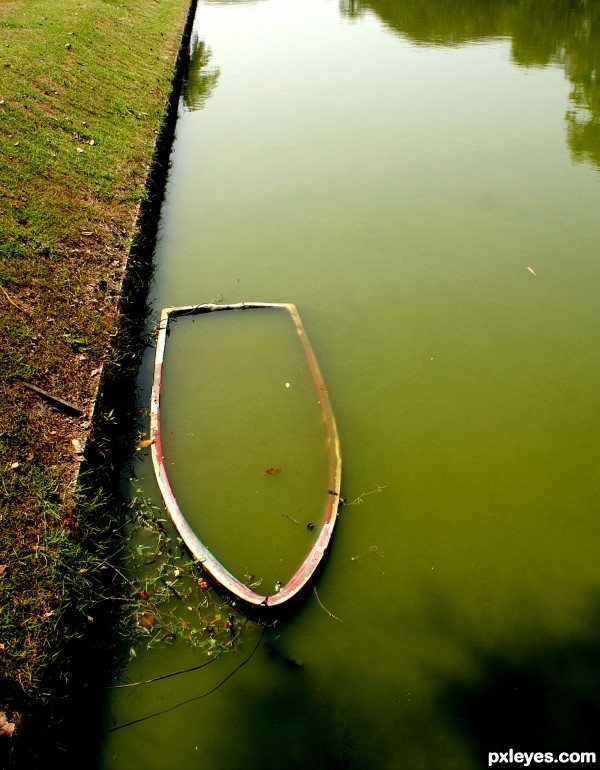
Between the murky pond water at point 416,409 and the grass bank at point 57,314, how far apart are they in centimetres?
51

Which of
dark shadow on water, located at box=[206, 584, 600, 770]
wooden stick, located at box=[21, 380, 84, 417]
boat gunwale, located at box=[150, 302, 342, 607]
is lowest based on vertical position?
dark shadow on water, located at box=[206, 584, 600, 770]

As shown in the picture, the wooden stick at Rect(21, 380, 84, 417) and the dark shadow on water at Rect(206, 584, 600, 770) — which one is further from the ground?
the wooden stick at Rect(21, 380, 84, 417)

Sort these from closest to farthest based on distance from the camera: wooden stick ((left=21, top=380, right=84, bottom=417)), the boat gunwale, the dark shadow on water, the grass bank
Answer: the dark shadow on water
the grass bank
the boat gunwale
wooden stick ((left=21, top=380, right=84, bottom=417))

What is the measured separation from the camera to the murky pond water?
10.1ft

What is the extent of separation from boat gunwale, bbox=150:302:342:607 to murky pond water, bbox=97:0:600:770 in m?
0.19

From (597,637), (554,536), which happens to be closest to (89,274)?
(554,536)

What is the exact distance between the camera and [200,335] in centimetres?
548

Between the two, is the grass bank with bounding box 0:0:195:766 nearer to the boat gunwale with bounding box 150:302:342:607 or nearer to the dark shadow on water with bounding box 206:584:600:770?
the boat gunwale with bounding box 150:302:342:607

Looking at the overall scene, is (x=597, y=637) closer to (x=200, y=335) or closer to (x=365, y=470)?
(x=365, y=470)

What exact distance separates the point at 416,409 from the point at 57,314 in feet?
10.2

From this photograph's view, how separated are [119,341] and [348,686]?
3.23 metres

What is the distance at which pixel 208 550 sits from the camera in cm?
363

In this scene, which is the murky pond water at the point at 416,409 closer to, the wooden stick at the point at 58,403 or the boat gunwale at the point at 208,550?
the boat gunwale at the point at 208,550

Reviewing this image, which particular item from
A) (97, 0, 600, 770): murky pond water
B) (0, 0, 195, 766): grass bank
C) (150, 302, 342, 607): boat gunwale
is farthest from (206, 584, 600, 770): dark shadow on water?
(0, 0, 195, 766): grass bank
